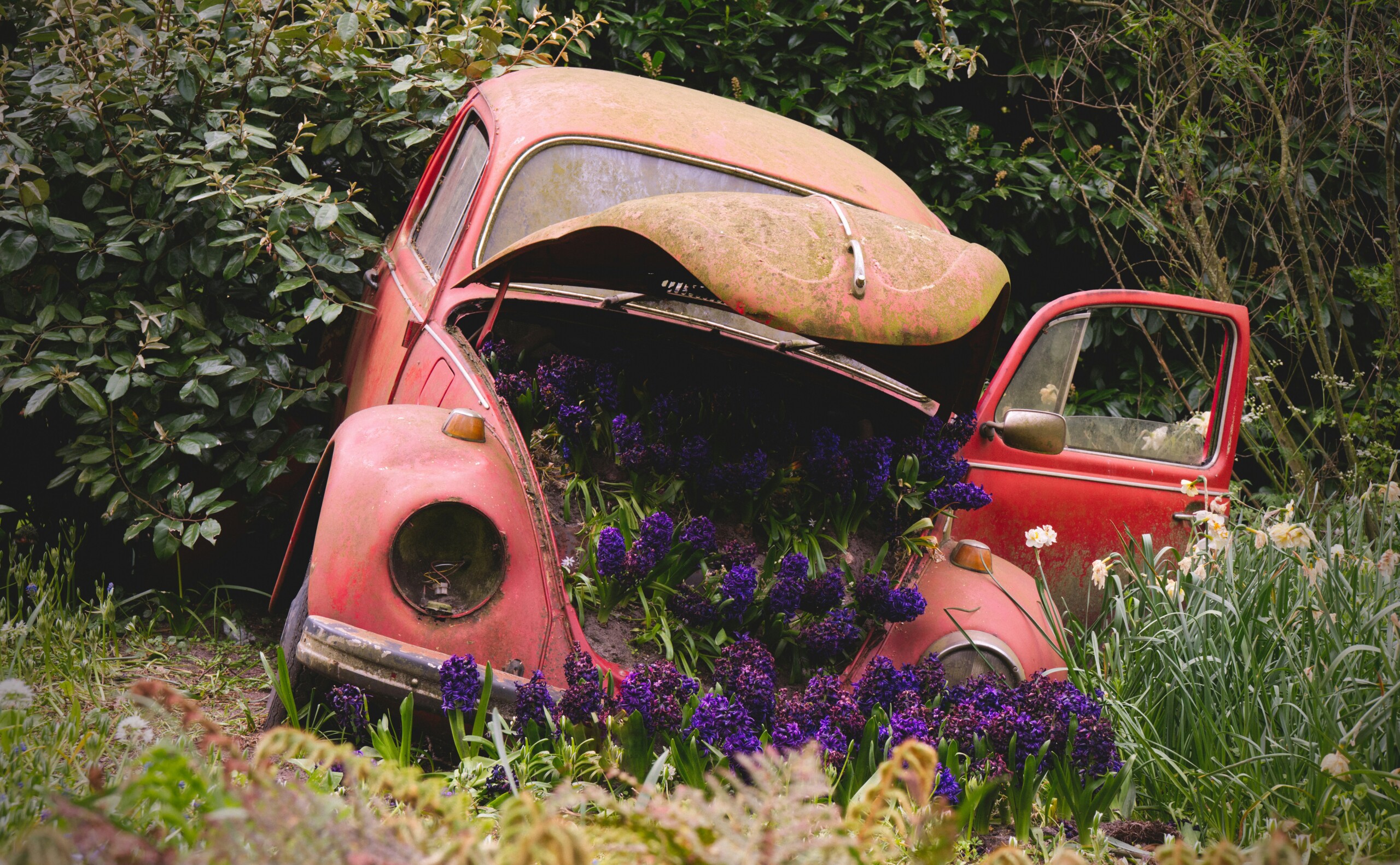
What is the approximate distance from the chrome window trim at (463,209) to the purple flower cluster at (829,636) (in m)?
1.74

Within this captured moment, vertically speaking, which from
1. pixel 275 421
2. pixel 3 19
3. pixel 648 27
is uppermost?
pixel 648 27

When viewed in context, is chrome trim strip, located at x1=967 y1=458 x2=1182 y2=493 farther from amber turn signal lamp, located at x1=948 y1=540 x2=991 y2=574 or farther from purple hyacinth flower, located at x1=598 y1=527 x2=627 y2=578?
purple hyacinth flower, located at x1=598 y1=527 x2=627 y2=578

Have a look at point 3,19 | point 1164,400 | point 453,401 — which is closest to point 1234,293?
point 1164,400

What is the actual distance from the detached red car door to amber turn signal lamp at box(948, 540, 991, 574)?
24.7 inches

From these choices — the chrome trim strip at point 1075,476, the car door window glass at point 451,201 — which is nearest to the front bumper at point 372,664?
the car door window glass at point 451,201

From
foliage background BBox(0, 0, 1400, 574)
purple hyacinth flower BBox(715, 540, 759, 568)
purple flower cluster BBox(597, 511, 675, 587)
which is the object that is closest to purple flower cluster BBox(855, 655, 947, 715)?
purple hyacinth flower BBox(715, 540, 759, 568)

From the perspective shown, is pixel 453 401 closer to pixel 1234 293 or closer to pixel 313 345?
pixel 313 345

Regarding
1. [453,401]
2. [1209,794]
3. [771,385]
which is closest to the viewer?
[1209,794]

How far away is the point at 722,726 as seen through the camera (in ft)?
6.97

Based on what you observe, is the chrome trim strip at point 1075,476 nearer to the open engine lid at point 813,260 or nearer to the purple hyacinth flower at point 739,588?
the open engine lid at point 813,260

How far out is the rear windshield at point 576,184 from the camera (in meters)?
3.31

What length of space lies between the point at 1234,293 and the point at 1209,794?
447cm

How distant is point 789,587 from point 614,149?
1.72 m

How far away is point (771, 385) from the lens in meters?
3.10
